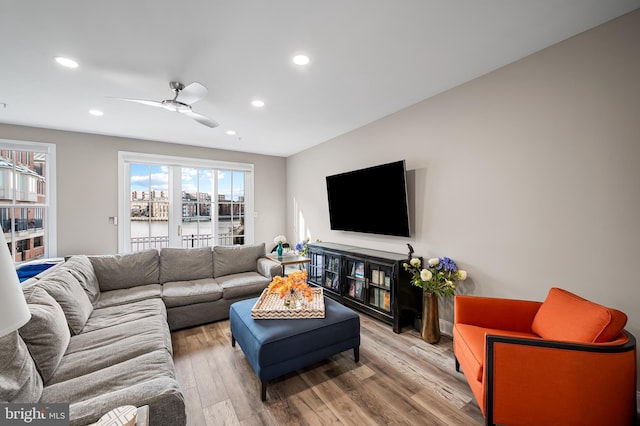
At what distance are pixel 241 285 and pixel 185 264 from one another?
854mm

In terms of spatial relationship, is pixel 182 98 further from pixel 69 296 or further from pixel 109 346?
pixel 109 346

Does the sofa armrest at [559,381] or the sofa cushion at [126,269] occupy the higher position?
the sofa cushion at [126,269]

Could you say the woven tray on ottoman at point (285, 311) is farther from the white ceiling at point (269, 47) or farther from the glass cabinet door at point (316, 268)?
the white ceiling at point (269, 47)

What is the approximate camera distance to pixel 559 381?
Answer: 4.71 feet

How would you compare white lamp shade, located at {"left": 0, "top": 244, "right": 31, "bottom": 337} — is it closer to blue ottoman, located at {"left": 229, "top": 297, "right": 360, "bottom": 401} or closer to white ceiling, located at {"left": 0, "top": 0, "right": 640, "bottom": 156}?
blue ottoman, located at {"left": 229, "top": 297, "right": 360, "bottom": 401}

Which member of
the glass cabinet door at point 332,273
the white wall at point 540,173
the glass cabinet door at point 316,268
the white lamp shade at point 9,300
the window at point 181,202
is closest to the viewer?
the white lamp shade at point 9,300

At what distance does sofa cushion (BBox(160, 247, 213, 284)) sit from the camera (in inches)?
135

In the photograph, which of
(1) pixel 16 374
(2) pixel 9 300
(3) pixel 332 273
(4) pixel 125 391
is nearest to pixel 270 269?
(3) pixel 332 273

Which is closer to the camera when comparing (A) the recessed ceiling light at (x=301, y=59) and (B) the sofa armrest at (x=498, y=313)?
(B) the sofa armrest at (x=498, y=313)

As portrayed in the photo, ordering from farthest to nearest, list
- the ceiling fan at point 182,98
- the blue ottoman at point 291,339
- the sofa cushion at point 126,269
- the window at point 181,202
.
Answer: the window at point 181,202
the sofa cushion at point 126,269
the ceiling fan at point 182,98
the blue ottoman at point 291,339

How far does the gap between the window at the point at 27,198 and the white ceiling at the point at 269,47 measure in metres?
0.76

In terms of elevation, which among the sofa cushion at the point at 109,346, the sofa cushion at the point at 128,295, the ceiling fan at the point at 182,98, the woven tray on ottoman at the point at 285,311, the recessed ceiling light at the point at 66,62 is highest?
the recessed ceiling light at the point at 66,62

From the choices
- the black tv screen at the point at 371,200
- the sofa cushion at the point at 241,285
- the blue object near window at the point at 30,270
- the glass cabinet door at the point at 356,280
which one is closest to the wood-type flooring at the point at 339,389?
the sofa cushion at the point at 241,285

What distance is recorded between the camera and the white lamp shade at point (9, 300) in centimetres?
68
